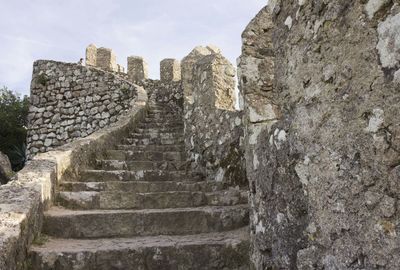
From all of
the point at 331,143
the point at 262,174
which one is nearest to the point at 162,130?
the point at 262,174

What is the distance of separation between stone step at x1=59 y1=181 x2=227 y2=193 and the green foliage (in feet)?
34.5

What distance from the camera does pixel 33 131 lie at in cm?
991

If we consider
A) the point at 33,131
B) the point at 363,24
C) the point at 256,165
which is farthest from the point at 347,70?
the point at 33,131

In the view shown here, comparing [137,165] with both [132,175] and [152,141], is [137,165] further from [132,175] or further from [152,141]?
[152,141]

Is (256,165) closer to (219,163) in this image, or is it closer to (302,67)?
(302,67)

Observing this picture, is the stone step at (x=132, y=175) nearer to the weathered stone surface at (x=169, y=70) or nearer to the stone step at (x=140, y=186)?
the stone step at (x=140, y=186)

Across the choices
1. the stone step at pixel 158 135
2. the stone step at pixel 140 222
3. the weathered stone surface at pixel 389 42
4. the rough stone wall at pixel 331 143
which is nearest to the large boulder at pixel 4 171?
the stone step at pixel 158 135

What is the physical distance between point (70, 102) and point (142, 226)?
22.9ft

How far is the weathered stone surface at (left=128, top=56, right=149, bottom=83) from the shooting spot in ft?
44.9

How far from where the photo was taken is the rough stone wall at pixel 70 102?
9.67 meters

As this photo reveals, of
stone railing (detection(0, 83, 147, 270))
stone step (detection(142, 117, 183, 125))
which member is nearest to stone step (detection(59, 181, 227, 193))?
stone railing (detection(0, 83, 147, 270))

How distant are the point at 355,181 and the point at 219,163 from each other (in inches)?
129

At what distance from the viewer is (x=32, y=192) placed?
3.36 meters

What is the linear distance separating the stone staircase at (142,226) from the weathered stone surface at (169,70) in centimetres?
878
